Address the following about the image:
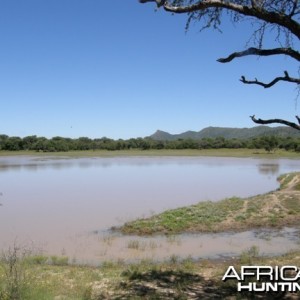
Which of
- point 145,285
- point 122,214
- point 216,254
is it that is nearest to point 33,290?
point 145,285

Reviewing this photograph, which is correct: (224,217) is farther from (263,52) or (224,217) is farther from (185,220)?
(263,52)

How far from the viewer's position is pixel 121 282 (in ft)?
32.5

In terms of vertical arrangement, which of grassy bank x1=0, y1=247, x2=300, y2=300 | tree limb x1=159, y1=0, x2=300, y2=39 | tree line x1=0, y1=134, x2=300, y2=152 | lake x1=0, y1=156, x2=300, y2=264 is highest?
tree limb x1=159, y1=0, x2=300, y2=39

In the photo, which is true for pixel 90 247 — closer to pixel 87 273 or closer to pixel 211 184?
pixel 87 273

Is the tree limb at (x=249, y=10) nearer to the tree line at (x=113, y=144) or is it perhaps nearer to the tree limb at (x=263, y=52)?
the tree limb at (x=263, y=52)

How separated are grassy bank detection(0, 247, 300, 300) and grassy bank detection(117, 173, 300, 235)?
5.63m

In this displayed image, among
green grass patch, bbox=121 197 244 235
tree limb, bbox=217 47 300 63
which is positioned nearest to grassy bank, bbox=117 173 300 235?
green grass patch, bbox=121 197 244 235

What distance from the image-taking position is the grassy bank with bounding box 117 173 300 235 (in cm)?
1881

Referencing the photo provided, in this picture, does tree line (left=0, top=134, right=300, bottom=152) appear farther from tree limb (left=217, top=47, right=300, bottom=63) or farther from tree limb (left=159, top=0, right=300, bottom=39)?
tree limb (left=159, top=0, right=300, bottom=39)

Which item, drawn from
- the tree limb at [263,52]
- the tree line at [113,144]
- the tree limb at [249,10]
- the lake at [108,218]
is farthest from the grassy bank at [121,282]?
the tree line at [113,144]

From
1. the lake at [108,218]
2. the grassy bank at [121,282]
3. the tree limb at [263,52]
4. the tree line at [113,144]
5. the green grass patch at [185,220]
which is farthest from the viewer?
the tree line at [113,144]

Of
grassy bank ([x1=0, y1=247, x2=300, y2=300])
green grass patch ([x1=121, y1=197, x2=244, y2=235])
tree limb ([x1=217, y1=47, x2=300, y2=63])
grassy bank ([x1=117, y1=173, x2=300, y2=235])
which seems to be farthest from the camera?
grassy bank ([x1=117, y1=173, x2=300, y2=235])

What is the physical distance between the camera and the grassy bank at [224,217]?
1881 cm

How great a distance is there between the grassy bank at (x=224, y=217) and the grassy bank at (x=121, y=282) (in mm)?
5632
